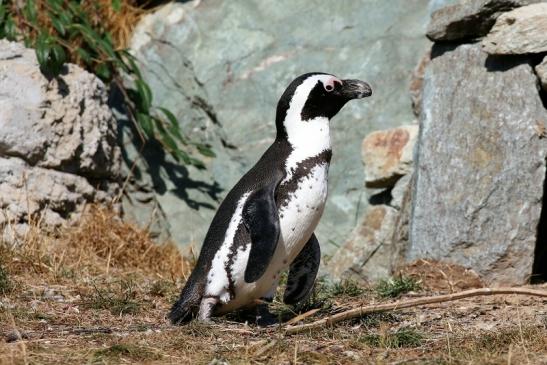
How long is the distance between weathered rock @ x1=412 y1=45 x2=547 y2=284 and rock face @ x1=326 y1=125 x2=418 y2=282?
1.51ft

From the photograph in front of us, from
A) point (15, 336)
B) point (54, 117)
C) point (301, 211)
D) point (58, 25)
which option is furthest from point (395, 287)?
point (58, 25)

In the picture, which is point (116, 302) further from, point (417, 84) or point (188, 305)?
A: point (417, 84)

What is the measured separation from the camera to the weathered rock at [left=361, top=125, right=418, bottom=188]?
23.3 ft

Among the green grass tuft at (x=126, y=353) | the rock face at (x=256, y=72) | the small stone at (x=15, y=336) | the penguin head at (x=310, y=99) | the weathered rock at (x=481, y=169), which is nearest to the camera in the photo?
the green grass tuft at (x=126, y=353)

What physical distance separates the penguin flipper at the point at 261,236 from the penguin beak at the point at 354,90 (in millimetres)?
733

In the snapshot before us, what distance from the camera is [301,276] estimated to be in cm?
521

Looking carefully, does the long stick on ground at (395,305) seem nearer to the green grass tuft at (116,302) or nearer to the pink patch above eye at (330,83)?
the green grass tuft at (116,302)

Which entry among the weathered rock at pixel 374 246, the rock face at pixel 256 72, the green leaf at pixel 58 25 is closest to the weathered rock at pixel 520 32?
the weathered rock at pixel 374 246

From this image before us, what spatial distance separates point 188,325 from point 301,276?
0.82 m

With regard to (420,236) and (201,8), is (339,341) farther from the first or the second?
(201,8)

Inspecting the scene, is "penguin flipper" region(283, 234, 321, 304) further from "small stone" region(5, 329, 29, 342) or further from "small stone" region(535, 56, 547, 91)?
"small stone" region(535, 56, 547, 91)

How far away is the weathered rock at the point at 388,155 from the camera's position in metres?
7.11

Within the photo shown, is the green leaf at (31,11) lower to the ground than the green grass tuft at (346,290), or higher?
higher

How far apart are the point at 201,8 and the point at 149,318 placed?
156 inches
